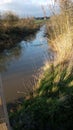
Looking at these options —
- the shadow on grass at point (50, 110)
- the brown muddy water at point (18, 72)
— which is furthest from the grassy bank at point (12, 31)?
the shadow on grass at point (50, 110)

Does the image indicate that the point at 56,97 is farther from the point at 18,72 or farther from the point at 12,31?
the point at 12,31

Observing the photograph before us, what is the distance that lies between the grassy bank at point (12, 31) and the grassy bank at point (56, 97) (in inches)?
299

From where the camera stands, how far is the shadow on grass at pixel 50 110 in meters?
5.24

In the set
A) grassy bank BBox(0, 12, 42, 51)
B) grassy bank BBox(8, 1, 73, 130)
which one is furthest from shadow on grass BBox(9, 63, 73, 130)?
grassy bank BBox(0, 12, 42, 51)

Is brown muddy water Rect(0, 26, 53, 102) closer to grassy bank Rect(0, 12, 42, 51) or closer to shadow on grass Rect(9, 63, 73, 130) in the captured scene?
shadow on grass Rect(9, 63, 73, 130)

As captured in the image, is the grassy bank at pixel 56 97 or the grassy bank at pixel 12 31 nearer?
the grassy bank at pixel 56 97

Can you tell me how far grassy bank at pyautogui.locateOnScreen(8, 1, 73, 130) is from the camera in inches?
208

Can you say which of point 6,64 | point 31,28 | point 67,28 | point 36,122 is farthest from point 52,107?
point 31,28

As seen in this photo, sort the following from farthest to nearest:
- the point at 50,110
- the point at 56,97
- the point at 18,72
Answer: the point at 18,72 < the point at 56,97 < the point at 50,110

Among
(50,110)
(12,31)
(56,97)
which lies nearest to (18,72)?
(56,97)

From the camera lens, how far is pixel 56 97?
6.11 metres

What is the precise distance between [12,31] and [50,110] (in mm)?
17274

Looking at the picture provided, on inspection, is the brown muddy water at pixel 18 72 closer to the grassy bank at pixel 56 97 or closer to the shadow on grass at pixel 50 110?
the grassy bank at pixel 56 97

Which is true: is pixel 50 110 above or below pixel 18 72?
above
